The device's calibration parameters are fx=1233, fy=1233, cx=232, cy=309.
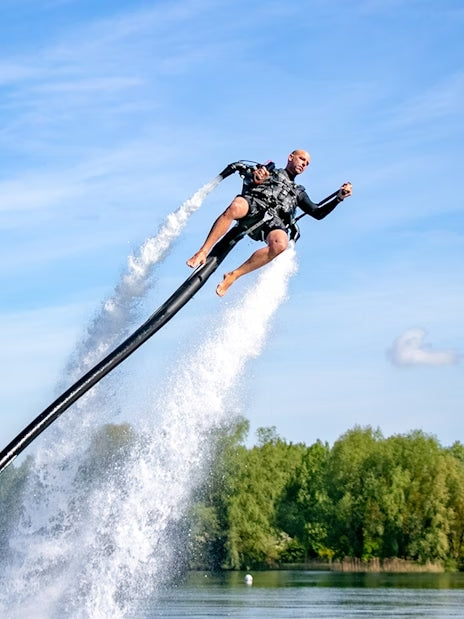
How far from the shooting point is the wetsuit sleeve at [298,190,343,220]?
1443 cm

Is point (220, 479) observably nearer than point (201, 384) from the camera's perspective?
No

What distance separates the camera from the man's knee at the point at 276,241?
14031 mm

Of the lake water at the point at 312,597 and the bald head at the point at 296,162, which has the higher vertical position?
the bald head at the point at 296,162

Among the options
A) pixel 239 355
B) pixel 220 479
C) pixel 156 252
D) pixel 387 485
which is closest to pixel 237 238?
pixel 156 252

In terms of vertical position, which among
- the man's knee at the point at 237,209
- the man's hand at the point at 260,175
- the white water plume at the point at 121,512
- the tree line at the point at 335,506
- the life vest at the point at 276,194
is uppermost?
the tree line at the point at 335,506

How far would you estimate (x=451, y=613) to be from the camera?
42.2m

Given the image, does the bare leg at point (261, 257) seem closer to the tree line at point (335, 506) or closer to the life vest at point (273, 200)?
the life vest at point (273, 200)

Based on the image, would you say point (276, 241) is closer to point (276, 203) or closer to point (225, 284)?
point (276, 203)

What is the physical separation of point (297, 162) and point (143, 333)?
2.90m

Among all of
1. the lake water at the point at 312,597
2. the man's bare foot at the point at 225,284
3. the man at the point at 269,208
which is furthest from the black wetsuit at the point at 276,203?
the lake water at the point at 312,597

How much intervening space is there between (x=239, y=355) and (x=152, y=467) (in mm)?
2101

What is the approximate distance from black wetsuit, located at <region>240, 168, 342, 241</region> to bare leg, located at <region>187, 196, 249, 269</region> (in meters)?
0.14

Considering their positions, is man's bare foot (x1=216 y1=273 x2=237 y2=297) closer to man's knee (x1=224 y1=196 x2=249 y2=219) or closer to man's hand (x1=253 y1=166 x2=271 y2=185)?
man's knee (x1=224 y1=196 x2=249 y2=219)

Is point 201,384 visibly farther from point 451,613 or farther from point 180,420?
point 451,613
